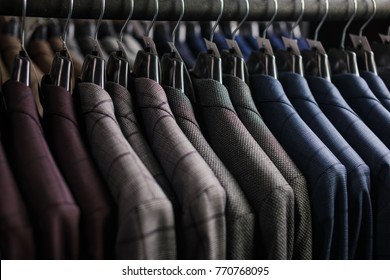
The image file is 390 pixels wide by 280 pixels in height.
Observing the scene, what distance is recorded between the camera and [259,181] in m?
0.56

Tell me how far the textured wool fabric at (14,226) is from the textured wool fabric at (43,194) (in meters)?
0.01

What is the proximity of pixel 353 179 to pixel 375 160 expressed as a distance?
0.13 feet

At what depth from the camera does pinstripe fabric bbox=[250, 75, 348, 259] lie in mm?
584

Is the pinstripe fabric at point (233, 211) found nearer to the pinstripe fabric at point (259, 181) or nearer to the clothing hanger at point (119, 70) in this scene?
the pinstripe fabric at point (259, 181)

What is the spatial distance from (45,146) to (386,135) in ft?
1.33

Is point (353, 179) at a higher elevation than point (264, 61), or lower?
lower

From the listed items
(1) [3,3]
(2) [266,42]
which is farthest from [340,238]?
(1) [3,3]

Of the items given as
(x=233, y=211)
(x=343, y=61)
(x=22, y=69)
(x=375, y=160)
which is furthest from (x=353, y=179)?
(x=22, y=69)

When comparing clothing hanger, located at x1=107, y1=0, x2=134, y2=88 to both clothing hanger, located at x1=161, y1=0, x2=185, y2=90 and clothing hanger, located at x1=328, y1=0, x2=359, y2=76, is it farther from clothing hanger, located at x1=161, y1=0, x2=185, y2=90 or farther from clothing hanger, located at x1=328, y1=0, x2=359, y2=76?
clothing hanger, located at x1=328, y1=0, x2=359, y2=76

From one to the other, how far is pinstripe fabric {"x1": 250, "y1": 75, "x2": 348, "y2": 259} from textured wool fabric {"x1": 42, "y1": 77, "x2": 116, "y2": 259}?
0.71ft

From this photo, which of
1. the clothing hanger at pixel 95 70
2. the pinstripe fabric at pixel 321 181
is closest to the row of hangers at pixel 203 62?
the clothing hanger at pixel 95 70

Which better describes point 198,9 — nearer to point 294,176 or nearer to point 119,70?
point 119,70

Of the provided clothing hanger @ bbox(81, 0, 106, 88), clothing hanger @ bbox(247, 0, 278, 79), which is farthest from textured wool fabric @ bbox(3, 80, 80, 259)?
clothing hanger @ bbox(247, 0, 278, 79)

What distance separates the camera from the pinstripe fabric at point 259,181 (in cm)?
55
